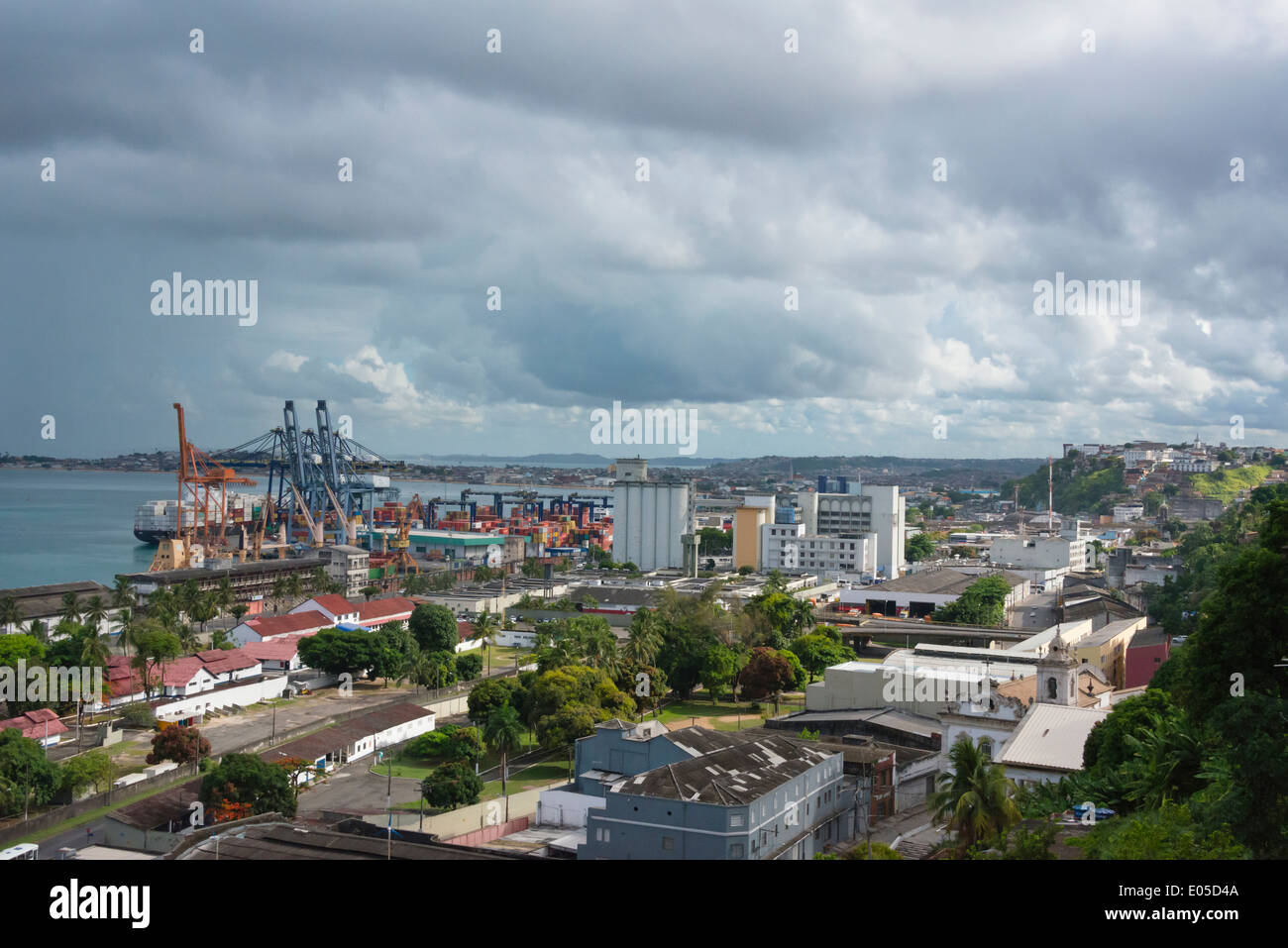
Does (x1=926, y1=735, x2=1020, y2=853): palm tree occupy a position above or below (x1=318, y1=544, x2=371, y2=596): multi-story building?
above

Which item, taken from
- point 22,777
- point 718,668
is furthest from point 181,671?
point 718,668

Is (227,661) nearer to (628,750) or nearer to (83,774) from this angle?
(83,774)

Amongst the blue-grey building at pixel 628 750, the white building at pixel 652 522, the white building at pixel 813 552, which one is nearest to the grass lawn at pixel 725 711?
the blue-grey building at pixel 628 750

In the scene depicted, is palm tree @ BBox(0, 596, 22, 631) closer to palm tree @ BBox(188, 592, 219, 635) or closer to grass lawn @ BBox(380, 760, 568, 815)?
A: palm tree @ BBox(188, 592, 219, 635)

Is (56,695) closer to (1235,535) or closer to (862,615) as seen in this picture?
(862,615)

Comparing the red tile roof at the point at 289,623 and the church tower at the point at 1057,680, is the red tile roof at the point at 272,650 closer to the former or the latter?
the red tile roof at the point at 289,623

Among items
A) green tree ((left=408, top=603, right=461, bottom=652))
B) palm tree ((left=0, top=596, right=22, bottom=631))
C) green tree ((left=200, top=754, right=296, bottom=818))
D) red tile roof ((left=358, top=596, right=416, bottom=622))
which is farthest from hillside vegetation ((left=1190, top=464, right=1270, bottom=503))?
Answer: green tree ((left=200, top=754, right=296, bottom=818))

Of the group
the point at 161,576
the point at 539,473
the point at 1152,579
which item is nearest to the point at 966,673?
the point at 1152,579
